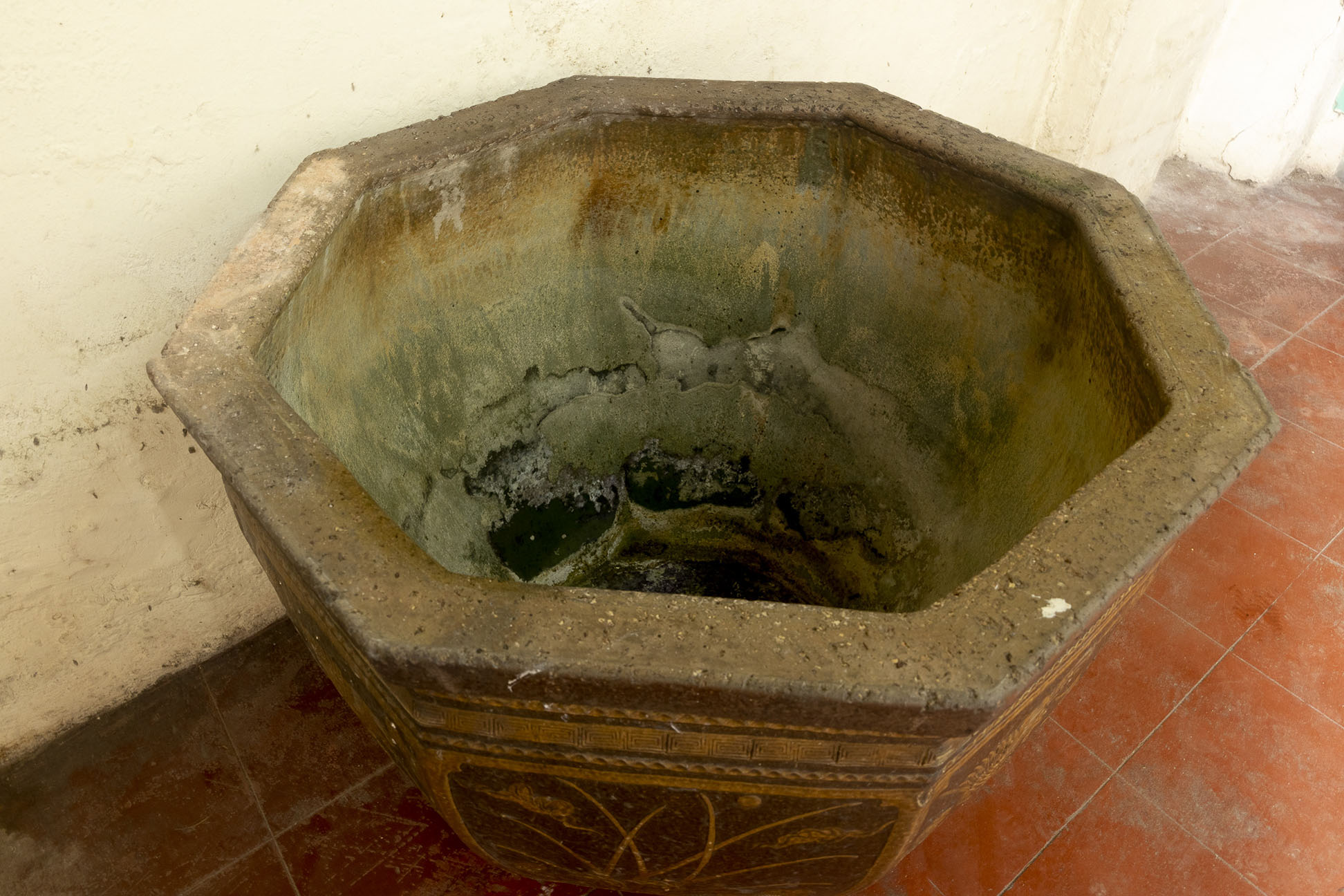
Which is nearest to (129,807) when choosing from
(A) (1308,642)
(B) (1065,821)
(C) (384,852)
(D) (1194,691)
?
(C) (384,852)

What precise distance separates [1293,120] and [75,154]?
4.48 meters

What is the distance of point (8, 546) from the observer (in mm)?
1789

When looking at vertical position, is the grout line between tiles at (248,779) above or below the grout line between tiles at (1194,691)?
below

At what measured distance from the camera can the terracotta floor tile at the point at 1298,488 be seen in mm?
2547

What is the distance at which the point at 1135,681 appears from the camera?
2180 mm

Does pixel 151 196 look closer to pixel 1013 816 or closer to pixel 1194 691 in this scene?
pixel 1013 816

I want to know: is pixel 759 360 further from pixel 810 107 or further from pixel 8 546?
pixel 8 546

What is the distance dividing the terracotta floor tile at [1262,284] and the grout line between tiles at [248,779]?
336 cm

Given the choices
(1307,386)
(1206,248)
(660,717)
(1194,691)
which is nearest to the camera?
(660,717)

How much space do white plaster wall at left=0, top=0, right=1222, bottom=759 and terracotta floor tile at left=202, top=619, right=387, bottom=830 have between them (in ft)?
0.33

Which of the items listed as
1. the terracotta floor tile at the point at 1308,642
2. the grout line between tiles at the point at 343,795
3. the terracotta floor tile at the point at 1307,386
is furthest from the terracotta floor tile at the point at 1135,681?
the grout line between tiles at the point at 343,795

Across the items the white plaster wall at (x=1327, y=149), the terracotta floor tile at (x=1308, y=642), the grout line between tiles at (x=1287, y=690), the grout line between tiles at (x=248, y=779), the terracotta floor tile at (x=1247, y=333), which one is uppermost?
the white plaster wall at (x=1327, y=149)

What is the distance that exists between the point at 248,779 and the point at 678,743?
4.28 ft

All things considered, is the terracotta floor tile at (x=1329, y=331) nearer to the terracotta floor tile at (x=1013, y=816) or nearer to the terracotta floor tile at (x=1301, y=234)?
the terracotta floor tile at (x=1301, y=234)
